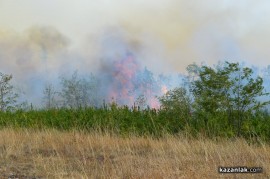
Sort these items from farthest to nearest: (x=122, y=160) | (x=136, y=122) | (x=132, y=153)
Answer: (x=136, y=122), (x=132, y=153), (x=122, y=160)

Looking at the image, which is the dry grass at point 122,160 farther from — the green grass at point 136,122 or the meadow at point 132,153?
the green grass at point 136,122

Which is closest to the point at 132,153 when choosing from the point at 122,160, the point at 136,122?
the point at 122,160

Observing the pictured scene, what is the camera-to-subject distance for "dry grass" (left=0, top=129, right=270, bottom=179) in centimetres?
708

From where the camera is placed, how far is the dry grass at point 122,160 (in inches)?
279

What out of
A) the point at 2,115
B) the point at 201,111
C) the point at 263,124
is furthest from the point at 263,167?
the point at 2,115

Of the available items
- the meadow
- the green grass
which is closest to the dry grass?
the meadow

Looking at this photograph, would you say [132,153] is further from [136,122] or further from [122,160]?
[136,122]

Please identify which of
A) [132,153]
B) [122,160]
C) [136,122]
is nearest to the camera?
[122,160]

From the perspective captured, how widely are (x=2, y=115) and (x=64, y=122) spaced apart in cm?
535

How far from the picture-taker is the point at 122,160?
849 centimetres

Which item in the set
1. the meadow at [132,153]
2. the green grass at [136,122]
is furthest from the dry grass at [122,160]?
the green grass at [136,122]

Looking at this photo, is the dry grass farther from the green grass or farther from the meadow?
the green grass

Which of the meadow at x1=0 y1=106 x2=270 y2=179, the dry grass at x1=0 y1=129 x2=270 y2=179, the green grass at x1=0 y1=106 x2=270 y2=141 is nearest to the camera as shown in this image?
the dry grass at x1=0 y1=129 x2=270 y2=179

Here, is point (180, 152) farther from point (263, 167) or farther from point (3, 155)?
point (3, 155)
